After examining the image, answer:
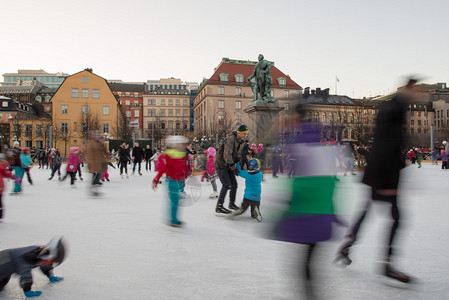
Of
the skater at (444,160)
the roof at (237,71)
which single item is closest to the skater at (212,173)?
the skater at (444,160)

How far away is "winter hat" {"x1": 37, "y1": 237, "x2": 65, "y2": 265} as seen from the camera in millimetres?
3062

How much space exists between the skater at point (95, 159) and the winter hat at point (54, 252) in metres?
6.10

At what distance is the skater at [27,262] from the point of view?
2.85 m

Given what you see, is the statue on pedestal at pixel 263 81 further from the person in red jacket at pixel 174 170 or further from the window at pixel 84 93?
the window at pixel 84 93

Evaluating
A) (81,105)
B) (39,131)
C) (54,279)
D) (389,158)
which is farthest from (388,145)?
(81,105)

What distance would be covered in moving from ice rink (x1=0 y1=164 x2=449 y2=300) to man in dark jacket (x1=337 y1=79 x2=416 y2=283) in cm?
14

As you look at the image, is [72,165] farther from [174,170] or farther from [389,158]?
[389,158]

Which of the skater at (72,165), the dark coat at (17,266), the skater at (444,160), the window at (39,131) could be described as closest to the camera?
the dark coat at (17,266)

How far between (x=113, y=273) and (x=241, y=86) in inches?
2731

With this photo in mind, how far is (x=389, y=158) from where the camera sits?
10.3 feet

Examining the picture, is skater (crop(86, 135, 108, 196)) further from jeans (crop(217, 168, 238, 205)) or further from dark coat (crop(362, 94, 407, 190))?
dark coat (crop(362, 94, 407, 190))

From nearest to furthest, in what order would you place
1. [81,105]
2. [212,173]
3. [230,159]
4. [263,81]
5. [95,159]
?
[230,159] → [212,173] → [95,159] → [263,81] → [81,105]

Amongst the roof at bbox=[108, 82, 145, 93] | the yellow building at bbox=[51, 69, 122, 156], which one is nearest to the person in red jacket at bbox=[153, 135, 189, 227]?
the yellow building at bbox=[51, 69, 122, 156]

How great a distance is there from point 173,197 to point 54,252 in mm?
2458
